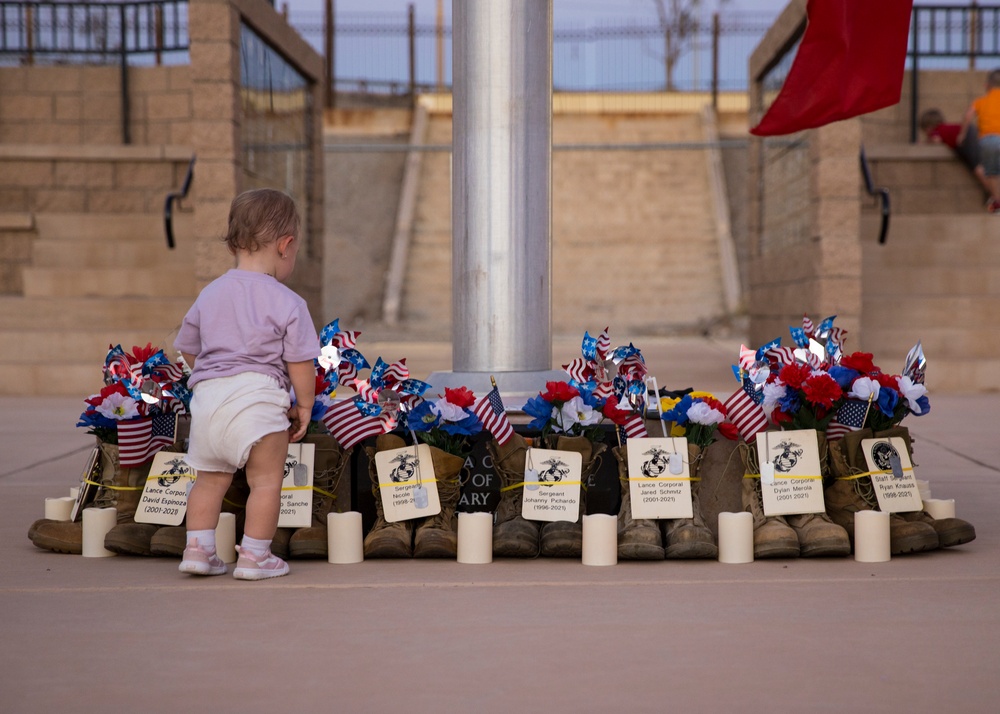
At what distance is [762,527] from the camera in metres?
3.56

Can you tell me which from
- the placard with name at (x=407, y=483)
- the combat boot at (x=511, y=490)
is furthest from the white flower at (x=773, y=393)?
the placard with name at (x=407, y=483)

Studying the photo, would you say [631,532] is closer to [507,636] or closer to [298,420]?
[507,636]

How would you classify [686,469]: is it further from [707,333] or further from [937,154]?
[707,333]

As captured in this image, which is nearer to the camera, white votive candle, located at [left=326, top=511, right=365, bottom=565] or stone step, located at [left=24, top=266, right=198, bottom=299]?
white votive candle, located at [left=326, top=511, right=365, bottom=565]

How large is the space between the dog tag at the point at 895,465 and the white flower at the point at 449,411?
1384 mm

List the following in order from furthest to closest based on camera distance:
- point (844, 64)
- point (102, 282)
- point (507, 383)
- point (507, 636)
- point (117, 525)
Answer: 1. point (102, 282)
2. point (844, 64)
3. point (507, 383)
4. point (117, 525)
5. point (507, 636)

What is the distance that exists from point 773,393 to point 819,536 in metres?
0.47

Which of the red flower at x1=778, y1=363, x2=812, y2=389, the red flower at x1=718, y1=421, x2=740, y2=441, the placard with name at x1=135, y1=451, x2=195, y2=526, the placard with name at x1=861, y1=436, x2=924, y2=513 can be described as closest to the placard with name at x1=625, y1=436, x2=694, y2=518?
the red flower at x1=718, y1=421, x2=740, y2=441

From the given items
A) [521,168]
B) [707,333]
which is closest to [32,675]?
[521,168]

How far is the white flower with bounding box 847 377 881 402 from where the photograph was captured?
3.62 m

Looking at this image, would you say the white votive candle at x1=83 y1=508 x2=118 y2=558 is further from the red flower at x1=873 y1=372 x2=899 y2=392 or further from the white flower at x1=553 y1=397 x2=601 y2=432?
the red flower at x1=873 y1=372 x2=899 y2=392

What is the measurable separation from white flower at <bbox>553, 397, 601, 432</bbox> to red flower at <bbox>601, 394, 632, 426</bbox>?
0.15 feet

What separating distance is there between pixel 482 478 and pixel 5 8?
10.9 meters

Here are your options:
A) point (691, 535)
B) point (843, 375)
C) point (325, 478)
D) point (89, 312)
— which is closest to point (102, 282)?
point (89, 312)
